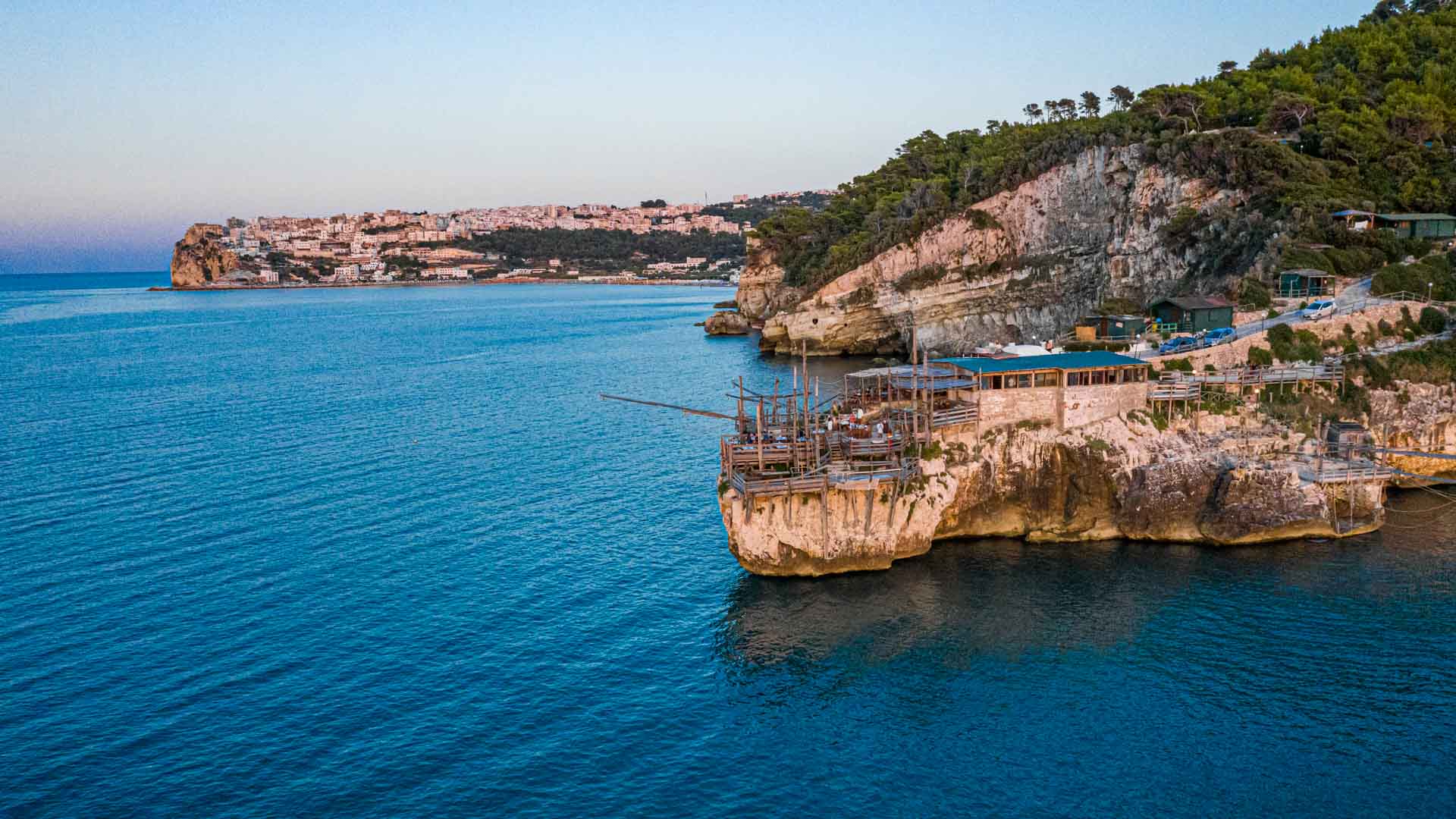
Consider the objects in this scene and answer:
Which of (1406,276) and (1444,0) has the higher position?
(1444,0)

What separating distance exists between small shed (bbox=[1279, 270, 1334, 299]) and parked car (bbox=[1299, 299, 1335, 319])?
3033mm

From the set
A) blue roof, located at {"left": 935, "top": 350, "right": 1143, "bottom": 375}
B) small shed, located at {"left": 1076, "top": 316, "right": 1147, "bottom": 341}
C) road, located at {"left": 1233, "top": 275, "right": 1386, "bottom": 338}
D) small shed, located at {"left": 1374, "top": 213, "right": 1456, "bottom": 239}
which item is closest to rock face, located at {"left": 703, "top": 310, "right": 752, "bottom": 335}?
small shed, located at {"left": 1076, "top": 316, "right": 1147, "bottom": 341}

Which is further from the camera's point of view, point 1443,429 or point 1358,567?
point 1443,429

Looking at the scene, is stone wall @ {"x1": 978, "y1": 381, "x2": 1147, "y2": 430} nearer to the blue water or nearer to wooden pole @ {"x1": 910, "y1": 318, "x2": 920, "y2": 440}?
wooden pole @ {"x1": 910, "y1": 318, "x2": 920, "y2": 440}

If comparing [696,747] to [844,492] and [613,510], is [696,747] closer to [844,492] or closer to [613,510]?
[844,492]

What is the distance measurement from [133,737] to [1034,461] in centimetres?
3315

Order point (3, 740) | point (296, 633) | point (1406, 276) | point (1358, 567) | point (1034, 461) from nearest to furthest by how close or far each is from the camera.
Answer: point (3, 740)
point (296, 633)
point (1358, 567)
point (1034, 461)
point (1406, 276)

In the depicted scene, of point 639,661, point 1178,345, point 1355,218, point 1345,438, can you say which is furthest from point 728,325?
point 639,661

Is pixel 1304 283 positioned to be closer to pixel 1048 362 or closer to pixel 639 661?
pixel 1048 362

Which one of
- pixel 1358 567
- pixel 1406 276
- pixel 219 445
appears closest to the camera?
pixel 1358 567

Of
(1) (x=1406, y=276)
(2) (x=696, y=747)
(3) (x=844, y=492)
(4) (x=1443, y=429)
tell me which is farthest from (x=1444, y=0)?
(2) (x=696, y=747)

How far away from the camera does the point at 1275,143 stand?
65188 millimetres

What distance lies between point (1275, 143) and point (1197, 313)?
78.8ft

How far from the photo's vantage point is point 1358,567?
114 feet
